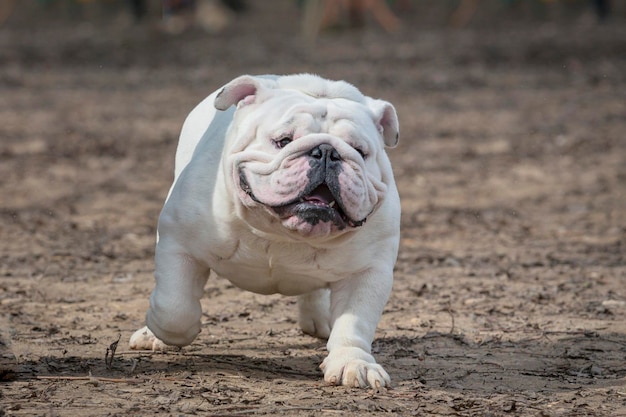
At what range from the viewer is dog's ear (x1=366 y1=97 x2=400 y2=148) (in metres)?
4.34

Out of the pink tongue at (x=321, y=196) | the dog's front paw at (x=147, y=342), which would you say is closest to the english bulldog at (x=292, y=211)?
the pink tongue at (x=321, y=196)

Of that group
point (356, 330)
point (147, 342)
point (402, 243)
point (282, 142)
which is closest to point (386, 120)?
point (282, 142)

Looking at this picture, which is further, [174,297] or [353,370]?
[174,297]

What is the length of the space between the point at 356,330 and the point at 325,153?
768 mm

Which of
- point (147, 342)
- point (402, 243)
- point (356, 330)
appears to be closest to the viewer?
point (356, 330)

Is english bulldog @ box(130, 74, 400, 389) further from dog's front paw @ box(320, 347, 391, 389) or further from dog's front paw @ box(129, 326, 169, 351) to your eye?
dog's front paw @ box(129, 326, 169, 351)

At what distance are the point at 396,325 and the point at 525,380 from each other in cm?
113

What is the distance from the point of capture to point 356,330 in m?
4.31

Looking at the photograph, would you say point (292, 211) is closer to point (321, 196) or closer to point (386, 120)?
point (321, 196)

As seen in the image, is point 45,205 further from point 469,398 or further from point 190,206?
point 469,398

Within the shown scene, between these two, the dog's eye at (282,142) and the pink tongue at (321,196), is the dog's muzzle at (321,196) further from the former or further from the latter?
the dog's eye at (282,142)

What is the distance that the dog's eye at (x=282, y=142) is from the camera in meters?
4.09

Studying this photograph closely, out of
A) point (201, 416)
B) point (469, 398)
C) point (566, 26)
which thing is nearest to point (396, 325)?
point (469, 398)

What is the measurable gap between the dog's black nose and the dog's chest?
0.49 meters
